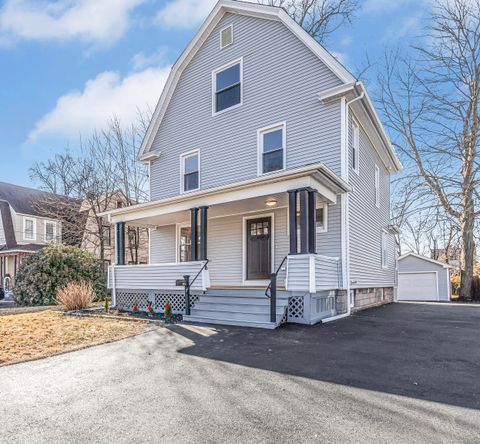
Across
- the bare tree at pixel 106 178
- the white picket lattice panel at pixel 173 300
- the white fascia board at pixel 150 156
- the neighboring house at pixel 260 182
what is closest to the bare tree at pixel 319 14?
the neighboring house at pixel 260 182

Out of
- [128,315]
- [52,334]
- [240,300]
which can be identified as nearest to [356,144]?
[240,300]

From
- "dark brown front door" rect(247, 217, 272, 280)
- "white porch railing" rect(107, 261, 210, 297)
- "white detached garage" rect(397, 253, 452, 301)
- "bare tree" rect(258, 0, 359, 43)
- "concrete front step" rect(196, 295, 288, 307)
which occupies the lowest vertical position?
"white detached garage" rect(397, 253, 452, 301)

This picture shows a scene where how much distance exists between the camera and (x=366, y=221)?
1130 cm

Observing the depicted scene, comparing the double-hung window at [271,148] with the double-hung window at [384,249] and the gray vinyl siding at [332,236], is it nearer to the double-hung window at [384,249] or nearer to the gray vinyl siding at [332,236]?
the gray vinyl siding at [332,236]

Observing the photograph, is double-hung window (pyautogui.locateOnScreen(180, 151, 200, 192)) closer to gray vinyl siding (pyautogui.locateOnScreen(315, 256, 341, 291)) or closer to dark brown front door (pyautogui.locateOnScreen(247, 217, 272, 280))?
dark brown front door (pyautogui.locateOnScreen(247, 217, 272, 280))

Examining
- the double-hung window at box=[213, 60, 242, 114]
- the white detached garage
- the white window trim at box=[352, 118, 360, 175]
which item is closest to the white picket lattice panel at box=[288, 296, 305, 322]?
the white window trim at box=[352, 118, 360, 175]

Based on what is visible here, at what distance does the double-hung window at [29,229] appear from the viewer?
2560cm

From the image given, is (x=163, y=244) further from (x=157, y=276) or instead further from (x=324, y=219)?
(x=324, y=219)

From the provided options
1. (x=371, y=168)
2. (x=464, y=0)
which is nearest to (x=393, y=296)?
(x=371, y=168)

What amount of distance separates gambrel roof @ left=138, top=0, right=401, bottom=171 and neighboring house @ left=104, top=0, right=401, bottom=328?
0.13 ft

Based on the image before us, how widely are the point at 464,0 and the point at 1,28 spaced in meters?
21.0

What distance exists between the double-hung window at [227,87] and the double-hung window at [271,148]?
1583 mm

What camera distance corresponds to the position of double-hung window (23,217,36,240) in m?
25.6

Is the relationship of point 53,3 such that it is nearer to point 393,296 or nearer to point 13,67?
point 13,67
